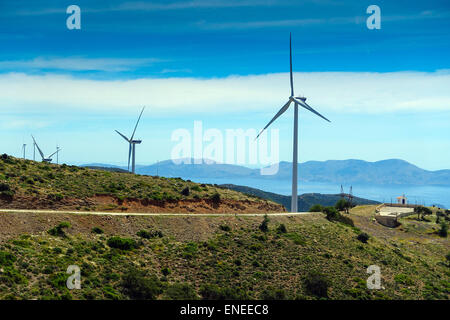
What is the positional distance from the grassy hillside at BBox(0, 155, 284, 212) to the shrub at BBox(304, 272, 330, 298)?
27396 mm

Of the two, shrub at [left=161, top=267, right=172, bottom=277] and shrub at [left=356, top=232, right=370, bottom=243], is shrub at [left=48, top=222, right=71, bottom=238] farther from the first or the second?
shrub at [left=356, top=232, right=370, bottom=243]

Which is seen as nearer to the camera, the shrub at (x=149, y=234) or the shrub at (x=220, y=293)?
the shrub at (x=220, y=293)

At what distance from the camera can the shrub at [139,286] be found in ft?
170

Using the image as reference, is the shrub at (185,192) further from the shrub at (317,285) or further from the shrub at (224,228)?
the shrub at (317,285)

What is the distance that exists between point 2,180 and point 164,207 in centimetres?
2596

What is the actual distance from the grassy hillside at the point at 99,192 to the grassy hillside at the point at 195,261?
9267 millimetres

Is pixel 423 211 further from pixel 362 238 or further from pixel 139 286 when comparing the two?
pixel 139 286

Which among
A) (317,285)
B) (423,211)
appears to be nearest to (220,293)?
(317,285)

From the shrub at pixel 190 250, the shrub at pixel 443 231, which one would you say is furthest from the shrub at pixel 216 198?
the shrub at pixel 443 231

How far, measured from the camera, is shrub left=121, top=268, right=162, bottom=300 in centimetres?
5184

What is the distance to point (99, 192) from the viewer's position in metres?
80.7

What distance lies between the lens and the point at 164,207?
82.2 metres
